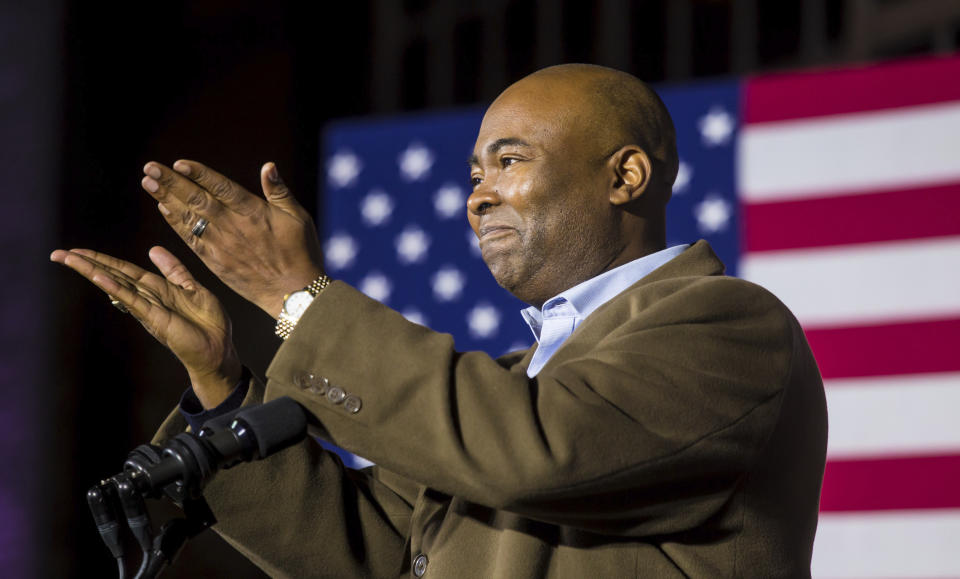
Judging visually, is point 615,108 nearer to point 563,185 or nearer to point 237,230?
point 563,185

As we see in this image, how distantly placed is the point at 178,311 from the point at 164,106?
2279 millimetres

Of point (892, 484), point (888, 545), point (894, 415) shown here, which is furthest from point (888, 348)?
point (888, 545)

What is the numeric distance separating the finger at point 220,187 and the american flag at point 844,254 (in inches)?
70.3

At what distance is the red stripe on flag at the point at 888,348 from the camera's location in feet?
9.16

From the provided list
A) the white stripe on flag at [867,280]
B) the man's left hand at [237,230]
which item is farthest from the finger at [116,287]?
the white stripe on flag at [867,280]

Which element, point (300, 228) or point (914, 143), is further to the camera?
point (914, 143)

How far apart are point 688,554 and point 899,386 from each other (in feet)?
5.60

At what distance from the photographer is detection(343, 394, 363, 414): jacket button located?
121cm

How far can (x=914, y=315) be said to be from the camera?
A: 284cm

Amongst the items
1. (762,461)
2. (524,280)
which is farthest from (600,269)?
(762,461)

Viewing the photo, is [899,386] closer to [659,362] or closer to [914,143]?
[914,143]

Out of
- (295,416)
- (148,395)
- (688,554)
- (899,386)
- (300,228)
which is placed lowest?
(148,395)

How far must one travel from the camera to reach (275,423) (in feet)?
3.85

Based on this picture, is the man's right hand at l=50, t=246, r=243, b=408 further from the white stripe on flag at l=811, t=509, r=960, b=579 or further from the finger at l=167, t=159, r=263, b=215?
the white stripe on flag at l=811, t=509, r=960, b=579
